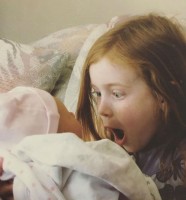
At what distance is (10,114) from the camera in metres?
0.73

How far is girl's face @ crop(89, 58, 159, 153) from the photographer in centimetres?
82

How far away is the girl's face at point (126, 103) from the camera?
2.70 feet

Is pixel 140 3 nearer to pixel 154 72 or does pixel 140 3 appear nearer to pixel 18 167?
pixel 154 72

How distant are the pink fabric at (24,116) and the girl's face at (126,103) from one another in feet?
0.42

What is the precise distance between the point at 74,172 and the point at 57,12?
1.27 meters

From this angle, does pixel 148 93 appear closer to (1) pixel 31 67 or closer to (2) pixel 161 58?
(2) pixel 161 58

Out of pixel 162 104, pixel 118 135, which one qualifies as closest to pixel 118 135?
pixel 118 135

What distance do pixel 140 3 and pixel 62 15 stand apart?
407 mm

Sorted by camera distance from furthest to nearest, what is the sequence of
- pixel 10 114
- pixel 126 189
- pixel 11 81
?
pixel 11 81
pixel 10 114
pixel 126 189

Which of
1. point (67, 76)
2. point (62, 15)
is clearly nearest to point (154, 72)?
point (67, 76)

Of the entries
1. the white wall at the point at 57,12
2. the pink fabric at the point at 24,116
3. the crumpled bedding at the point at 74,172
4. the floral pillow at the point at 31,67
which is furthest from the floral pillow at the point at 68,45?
the crumpled bedding at the point at 74,172

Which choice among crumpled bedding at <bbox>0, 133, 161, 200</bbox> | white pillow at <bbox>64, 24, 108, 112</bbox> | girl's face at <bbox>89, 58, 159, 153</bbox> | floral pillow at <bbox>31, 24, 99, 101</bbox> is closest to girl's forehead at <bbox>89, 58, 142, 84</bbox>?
girl's face at <bbox>89, 58, 159, 153</bbox>

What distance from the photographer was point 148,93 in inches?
32.4

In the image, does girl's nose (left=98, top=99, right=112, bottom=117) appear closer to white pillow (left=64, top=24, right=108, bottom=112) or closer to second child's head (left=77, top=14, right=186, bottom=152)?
second child's head (left=77, top=14, right=186, bottom=152)
